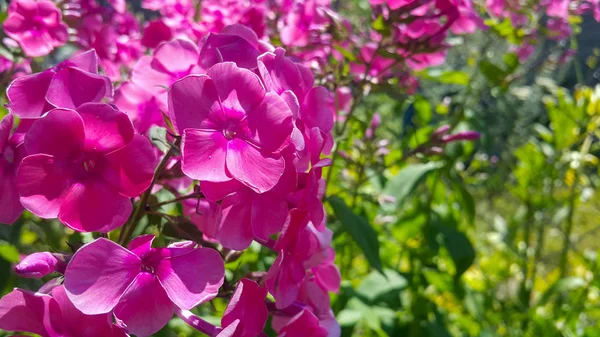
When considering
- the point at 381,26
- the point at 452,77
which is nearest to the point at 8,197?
the point at 381,26

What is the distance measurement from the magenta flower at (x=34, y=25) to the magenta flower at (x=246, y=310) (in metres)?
0.68

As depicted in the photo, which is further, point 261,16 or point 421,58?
point 421,58

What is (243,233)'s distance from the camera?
62cm

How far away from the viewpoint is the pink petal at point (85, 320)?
533mm

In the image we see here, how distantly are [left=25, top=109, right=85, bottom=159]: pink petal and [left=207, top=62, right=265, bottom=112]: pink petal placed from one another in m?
0.13

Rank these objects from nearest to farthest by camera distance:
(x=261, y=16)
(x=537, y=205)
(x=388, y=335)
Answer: (x=261, y=16)
(x=388, y=335)
(x=537, y=205)

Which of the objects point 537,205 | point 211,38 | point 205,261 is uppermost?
point 211,38

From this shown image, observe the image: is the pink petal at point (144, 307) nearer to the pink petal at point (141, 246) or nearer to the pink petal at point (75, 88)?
the pink petal at point (141, 246)

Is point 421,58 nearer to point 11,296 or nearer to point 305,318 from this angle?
point 305,318

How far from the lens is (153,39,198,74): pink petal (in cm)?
72

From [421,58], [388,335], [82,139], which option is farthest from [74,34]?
[388,335]

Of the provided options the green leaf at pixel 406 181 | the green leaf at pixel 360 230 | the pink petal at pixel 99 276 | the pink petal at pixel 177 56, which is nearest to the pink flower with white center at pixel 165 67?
the pink petal at pixel 177 56

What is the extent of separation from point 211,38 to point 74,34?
0.77m

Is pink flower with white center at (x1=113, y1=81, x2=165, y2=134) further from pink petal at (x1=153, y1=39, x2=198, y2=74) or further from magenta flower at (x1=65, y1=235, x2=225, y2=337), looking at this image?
magenta flower at (x1=65, y1=235, x2=225, y2=337)
